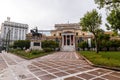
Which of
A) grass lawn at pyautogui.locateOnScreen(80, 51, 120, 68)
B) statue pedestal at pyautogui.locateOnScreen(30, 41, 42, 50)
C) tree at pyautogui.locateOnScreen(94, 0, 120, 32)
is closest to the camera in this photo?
grass lawn at pyautogui.locateOnScreen(80, 51, 120, 68)

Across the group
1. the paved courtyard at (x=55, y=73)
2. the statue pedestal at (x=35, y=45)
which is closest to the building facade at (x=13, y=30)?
the statue pedestal at (x=35, y=45)

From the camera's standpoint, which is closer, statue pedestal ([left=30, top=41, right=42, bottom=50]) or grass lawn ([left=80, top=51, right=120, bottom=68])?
grass lawn ([left=80, top=51, right=120, bottom=68])

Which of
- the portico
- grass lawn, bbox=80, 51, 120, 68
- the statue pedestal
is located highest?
the portico

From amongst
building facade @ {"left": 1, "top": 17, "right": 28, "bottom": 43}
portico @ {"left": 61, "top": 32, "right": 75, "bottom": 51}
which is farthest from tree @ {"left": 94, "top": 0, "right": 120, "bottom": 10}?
building facade @ {"left": 1, "top": 17, "right": 28, "bottom": 43}

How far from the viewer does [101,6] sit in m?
20.2

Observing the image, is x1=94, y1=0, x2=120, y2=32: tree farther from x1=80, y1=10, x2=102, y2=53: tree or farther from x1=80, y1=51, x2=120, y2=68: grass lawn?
x1=80, y1=10, x2=102, y2=53: tree

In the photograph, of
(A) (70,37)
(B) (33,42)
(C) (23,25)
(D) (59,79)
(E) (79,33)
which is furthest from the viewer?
(C) (23,25)

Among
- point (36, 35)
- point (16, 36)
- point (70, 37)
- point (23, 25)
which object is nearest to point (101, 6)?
point (36, 35)

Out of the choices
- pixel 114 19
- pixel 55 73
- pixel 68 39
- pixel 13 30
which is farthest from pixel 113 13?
pixel 13 30

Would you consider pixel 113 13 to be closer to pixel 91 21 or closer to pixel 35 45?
pixel 91 21

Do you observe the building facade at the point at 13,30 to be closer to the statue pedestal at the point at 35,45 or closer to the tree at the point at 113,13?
the statue pedestal at the point at 35,45

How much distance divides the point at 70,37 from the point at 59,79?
65018mm

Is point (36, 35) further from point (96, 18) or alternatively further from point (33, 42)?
point (96, 18)

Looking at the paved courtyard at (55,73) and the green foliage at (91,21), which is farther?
the green foliage at (91,21)
